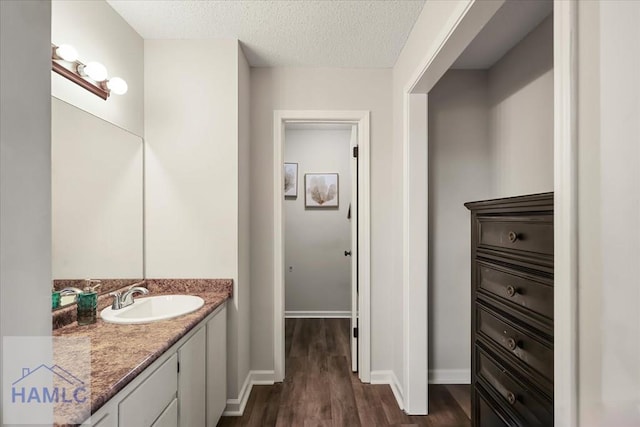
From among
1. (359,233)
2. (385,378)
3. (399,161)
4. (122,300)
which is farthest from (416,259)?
(122,300)

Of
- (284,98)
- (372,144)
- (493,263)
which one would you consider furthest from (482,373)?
(284,98)

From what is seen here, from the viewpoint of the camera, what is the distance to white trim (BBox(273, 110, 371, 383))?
260cm

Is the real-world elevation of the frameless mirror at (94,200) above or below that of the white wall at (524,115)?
below

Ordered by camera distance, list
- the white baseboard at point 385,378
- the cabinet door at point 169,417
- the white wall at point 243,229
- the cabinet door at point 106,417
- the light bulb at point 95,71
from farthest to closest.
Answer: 1. the white baseboard at point 385,378
2. the white wall at point 243,229
3. the light bulb at point 95,71
4. the cabinet door at point 169,417
5. the cabinet door at point 106,417

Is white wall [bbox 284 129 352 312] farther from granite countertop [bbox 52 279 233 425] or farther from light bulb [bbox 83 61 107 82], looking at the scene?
light bulb [bbox 83 61 107 82]

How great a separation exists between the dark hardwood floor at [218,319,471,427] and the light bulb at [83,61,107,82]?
2.13 meters

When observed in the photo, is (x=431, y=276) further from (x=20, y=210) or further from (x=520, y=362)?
(x=20, y=210)

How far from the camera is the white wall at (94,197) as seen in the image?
1533 millimetres

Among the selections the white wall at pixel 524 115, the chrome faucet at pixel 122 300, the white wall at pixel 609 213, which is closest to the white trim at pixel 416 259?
the white wall at pixel 524 115

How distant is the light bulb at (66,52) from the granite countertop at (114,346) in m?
1.15

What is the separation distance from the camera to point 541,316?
114 centimetres

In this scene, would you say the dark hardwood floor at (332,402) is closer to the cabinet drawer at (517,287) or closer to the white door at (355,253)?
the white door at (355,253)

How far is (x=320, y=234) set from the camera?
4.25m

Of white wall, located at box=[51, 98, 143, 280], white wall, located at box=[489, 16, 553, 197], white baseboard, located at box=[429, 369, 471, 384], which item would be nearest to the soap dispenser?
white wall, located at box=[51, 98, 143, 280]
